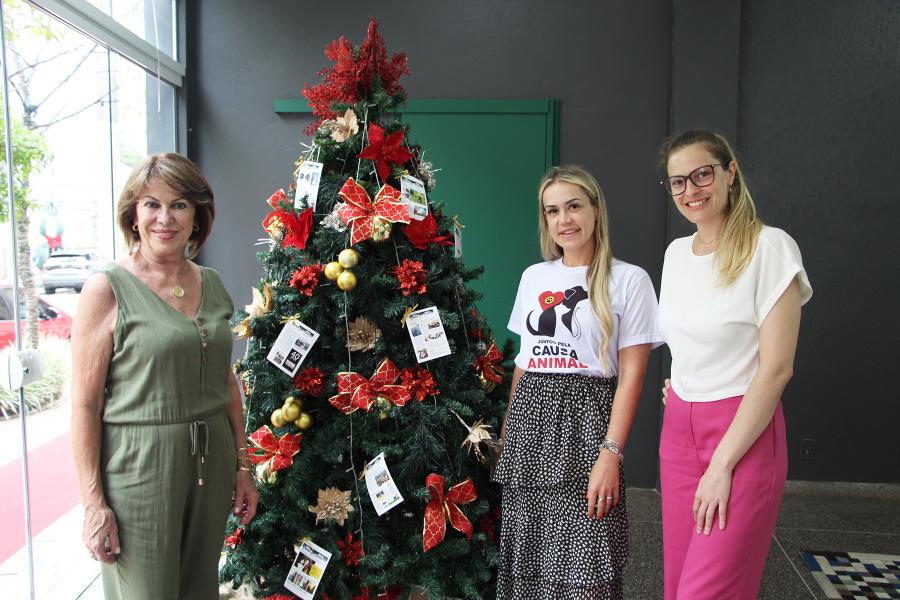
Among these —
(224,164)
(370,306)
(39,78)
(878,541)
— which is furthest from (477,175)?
(878,541)

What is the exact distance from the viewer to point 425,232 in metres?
1.81

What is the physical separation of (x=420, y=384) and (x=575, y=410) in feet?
1.58

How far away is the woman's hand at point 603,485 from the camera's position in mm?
1508

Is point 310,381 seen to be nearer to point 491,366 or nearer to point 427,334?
point 427,334

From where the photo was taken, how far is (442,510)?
5.85ft

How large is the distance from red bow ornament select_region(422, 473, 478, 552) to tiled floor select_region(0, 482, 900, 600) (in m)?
1.14

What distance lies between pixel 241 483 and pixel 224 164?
2.36 m

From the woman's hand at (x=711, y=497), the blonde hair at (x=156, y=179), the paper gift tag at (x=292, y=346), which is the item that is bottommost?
the woman's hand at (x=711, y=497)

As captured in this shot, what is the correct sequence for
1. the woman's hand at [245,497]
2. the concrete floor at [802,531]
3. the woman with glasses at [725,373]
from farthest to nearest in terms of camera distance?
1. the concrete floor at [802,531]
2. the woman's hand at [245,497]
3. the woman with glasses at [725,373]

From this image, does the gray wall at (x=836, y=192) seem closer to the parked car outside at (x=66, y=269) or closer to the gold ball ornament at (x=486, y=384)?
the gold ball ornament at (x=486, y=384)

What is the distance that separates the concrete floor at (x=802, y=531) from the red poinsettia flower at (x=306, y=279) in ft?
6.14

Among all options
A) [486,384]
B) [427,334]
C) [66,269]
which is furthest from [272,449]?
[66,269]

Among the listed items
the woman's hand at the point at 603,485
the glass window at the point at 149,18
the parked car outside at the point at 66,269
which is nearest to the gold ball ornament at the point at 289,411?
the woman's hand at the point at 603,485

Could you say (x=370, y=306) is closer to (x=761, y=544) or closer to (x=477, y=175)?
(x=761, y=544)
